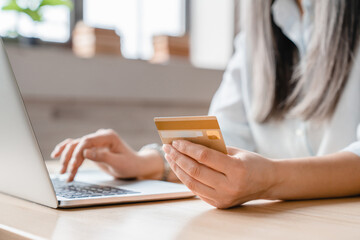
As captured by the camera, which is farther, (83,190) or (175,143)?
(83,190)

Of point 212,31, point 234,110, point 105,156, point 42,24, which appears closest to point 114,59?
point 42,24

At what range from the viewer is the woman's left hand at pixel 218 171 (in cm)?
61

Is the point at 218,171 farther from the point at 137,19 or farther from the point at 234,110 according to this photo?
the point at 137,19

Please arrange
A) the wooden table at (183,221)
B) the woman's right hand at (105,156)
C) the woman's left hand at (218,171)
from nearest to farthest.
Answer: the wooden table at (183,221) → the woman's left hand at (218,171) → the woman's right hand at (105,156)

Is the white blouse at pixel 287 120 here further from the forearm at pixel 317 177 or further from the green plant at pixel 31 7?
the green plant at pixel 31 7

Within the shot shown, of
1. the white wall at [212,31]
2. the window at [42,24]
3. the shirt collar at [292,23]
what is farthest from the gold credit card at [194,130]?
the white wall at [212,31]

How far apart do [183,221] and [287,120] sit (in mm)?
755

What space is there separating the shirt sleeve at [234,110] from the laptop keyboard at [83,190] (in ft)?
1.68

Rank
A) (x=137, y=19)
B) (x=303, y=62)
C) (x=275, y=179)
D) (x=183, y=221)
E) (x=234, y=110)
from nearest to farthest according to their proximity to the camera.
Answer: (x=183, y=221) → (x=275, y=179) → (x=303, y=62) → (x=234, y=110) → (x=137, y=19)

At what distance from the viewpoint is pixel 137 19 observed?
2775 mm

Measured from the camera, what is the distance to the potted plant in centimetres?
216

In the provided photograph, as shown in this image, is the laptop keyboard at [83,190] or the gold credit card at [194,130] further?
the laptop keyboard at [83,190]

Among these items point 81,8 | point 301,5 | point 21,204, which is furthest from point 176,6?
point 21,204

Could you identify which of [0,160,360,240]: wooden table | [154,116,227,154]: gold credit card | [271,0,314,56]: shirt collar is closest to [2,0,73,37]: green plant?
[271,0,314,56]: shirt collar
